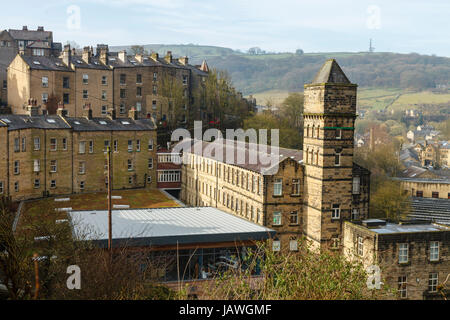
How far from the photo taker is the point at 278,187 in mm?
42938

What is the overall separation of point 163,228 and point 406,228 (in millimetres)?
18916

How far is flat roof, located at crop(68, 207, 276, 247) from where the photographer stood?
101 feet

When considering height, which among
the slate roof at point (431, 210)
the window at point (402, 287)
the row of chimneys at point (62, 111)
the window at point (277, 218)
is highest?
the row of chimneys at point (62, 111)

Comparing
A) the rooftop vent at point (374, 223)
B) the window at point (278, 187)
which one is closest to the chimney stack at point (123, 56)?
the window at point (278, 187)

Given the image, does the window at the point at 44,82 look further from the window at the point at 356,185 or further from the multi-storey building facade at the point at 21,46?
the window at the point at 356,185

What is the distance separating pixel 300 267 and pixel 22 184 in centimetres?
4258

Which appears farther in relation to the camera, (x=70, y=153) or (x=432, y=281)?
(x=70, y=153)

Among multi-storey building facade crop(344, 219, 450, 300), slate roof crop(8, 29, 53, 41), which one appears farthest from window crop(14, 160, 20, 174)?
slate roof crop(8, 29, 53, 41)

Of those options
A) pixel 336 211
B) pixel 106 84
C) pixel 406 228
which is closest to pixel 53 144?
pixel 106 84

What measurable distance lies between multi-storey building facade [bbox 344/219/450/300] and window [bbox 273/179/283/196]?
296 inches

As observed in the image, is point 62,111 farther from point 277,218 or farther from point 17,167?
point 277,218

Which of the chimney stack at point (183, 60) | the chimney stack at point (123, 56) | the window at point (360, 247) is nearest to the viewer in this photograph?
the window at point (360, 247)

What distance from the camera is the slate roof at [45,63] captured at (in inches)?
2636

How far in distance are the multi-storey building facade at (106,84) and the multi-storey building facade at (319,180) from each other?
34.1m
